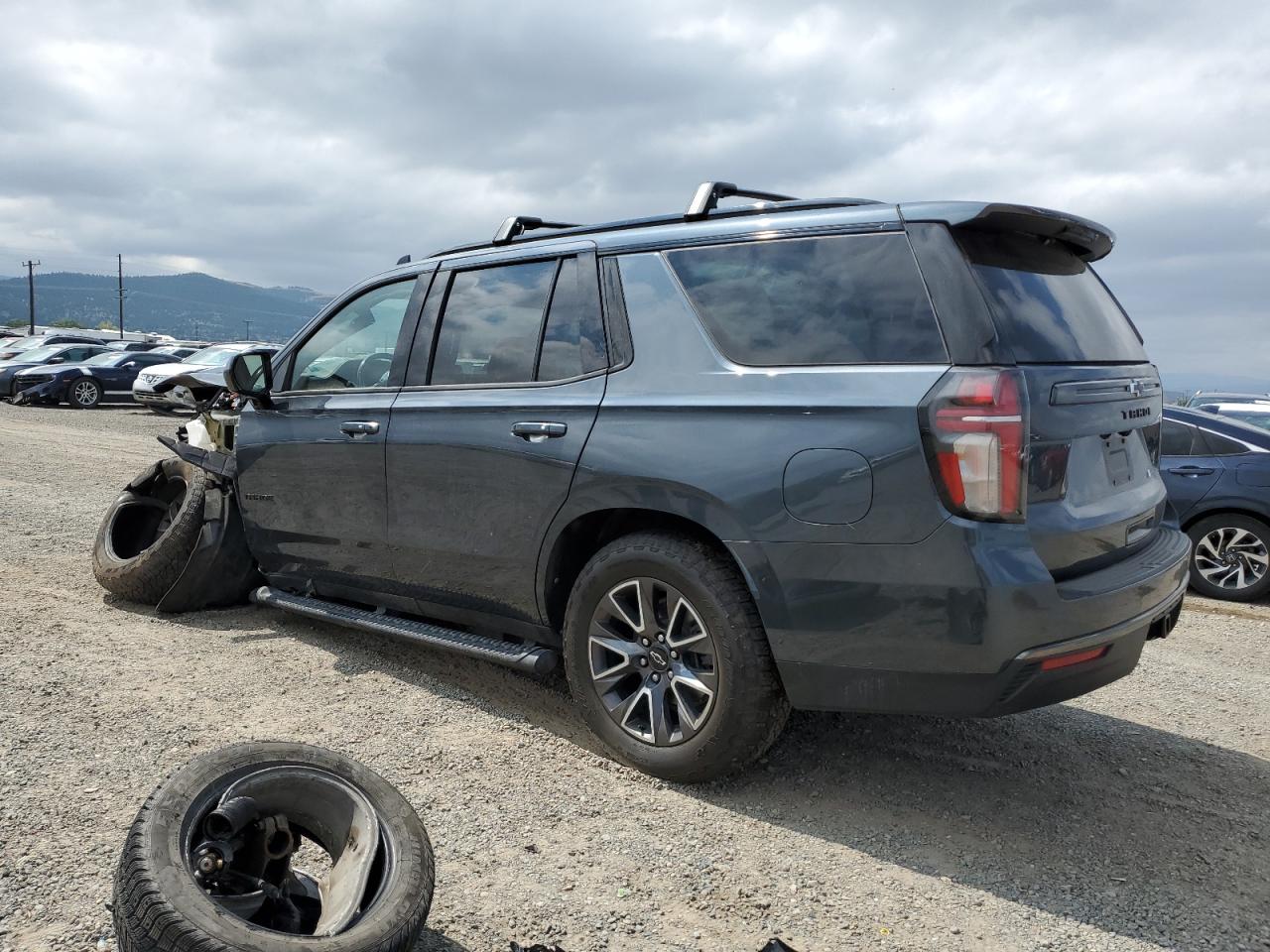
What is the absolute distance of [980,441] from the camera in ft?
9.16

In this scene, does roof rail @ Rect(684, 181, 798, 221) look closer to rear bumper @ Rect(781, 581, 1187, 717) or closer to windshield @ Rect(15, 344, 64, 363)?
rear bumper @ Rect(781, 581, 1187, 717)

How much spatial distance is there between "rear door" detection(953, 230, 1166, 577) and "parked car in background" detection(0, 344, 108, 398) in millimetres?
25113

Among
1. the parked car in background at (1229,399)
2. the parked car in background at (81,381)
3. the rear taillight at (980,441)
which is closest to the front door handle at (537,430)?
the rear taillight at (980,441)

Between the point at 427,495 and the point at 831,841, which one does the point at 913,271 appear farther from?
the point at 427,495

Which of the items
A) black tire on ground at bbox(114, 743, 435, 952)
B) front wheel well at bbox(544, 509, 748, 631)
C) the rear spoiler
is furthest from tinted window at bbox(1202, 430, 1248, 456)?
black tire on ground at bbox(114, 743, 435, 952)

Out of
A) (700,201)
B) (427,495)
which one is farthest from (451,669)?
(700,201)

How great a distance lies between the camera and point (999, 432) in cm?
279

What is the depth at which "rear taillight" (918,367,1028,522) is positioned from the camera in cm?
279

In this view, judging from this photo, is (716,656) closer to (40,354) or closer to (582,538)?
(582,538)

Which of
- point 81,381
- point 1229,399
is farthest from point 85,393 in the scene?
point 1229,399

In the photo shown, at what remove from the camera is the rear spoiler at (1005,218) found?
9.89 feet

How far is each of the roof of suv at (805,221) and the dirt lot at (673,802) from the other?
1973mm

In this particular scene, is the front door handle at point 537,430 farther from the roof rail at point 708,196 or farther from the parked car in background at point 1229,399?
the parked car in background at point 1229,399

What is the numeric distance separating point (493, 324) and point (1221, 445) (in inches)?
245
